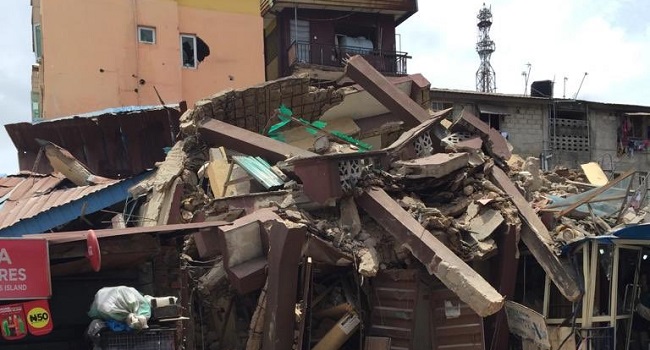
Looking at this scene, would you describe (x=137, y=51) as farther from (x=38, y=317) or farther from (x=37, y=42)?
(x=38, y=317)

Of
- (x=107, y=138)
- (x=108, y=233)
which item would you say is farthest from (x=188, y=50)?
(x=108, y=233)

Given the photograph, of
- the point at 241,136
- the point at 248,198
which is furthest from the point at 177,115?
the point at 248,198

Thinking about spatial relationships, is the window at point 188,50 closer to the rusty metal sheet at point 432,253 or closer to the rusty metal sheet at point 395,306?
the rusty metal sheet at point 432,253

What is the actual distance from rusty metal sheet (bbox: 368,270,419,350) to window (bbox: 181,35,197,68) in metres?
10.9

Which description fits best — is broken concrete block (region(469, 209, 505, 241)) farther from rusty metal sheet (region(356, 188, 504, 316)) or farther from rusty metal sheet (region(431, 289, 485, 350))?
rusty metal sheet (region(431, 289, 485, 350))

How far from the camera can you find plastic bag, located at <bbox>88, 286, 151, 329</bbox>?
5.43 meters

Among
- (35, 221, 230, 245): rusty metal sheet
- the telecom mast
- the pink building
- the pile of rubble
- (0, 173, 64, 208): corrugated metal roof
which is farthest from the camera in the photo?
the telecom mast

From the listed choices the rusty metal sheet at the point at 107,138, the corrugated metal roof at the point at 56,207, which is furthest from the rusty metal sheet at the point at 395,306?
the rusty metal sheet at the point at 107,138

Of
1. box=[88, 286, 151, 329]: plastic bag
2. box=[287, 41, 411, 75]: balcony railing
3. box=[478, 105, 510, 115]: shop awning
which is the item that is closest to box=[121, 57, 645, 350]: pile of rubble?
box=[88, 286, 151, 329]: plastic bag

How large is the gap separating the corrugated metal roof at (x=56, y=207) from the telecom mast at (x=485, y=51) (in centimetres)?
2118

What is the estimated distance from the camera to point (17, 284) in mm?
5254

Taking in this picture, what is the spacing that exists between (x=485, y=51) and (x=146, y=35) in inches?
737

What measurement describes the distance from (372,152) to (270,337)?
3.10 metres

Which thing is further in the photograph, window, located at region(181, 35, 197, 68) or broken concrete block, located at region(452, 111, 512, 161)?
window, located at region(181, 35, 197, 68)
